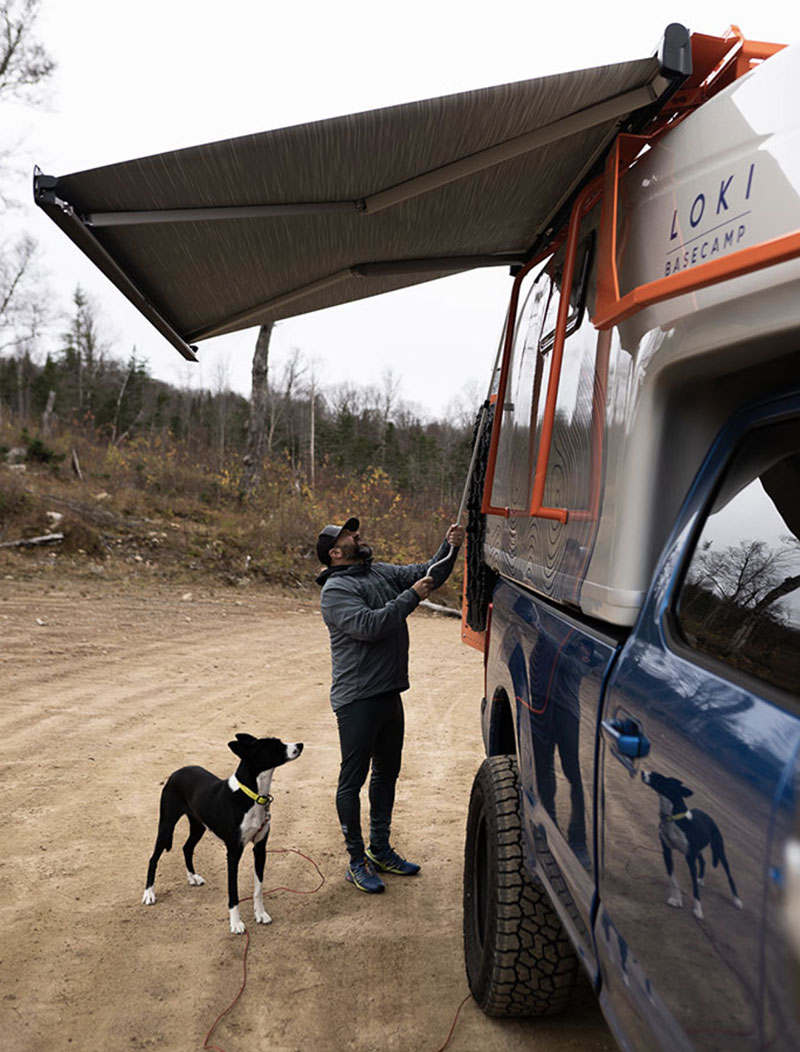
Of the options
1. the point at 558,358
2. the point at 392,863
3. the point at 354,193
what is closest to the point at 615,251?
the point at 558,358

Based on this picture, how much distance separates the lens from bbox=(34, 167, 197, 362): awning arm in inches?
117

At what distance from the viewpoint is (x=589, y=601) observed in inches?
94.0

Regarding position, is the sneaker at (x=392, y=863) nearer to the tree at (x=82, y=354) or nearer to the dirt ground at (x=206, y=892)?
the dirt ground at (x=206, y=892)

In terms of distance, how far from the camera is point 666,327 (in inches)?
83.3

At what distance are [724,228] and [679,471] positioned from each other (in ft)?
1.87

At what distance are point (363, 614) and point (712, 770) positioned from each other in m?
3.19

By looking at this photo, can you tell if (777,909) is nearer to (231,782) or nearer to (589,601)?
(589,601)

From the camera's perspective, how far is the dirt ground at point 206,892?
10.8 ft

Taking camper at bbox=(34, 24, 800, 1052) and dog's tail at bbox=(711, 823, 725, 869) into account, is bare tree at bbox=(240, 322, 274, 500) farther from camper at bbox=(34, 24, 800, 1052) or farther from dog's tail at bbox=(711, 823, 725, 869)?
dog's tail at bbox=(711, 823, 725, 869)

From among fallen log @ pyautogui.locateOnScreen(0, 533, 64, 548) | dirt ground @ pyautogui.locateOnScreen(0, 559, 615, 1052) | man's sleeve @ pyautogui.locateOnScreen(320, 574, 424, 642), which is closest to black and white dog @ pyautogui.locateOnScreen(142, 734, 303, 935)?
dirt ground @ pyautogui.locateOnScreen(0, 559, 615, 1052)

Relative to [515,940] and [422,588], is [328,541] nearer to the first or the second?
[422,588]

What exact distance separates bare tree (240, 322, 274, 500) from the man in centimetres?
1865

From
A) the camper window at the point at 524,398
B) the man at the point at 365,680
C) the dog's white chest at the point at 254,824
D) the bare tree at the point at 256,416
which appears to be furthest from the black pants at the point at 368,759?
the bare tree at the point at 256,416

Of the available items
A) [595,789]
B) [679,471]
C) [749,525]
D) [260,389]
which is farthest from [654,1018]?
[260,389]
